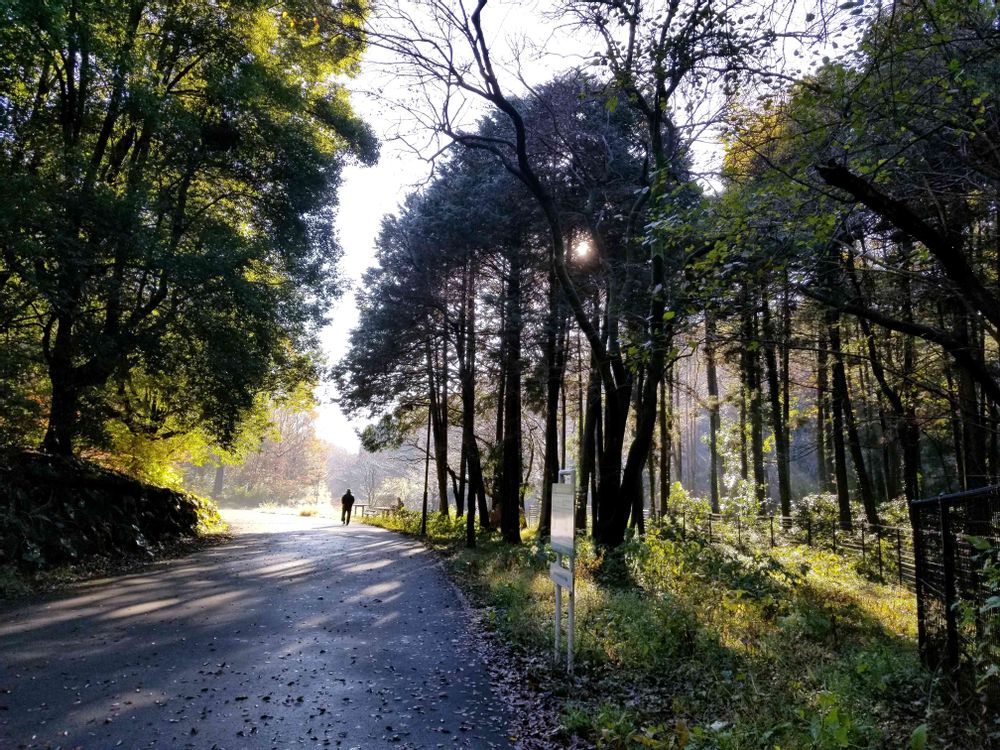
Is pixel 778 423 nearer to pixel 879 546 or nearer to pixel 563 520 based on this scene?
pixel 879 546

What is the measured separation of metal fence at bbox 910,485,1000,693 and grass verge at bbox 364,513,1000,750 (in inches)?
12.4

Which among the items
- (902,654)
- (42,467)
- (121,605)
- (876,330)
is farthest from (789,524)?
(42,467)

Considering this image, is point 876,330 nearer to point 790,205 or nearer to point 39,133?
point 790,205

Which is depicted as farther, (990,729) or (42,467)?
(42,467)

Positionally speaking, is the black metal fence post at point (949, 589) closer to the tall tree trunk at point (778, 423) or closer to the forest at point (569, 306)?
the forest at point (569, 306)

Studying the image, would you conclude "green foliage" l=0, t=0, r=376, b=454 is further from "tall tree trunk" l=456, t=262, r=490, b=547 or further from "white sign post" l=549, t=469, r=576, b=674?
"white sign post" l=549, t=469, r=576, b=674

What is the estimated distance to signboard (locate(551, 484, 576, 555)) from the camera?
6.46 m

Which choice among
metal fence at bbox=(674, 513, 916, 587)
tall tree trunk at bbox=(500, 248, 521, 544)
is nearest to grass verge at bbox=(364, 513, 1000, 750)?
metal fence at bbox=(674, 513, 916, 587)

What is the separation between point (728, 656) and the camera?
641cm

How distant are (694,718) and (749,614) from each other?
149 inches

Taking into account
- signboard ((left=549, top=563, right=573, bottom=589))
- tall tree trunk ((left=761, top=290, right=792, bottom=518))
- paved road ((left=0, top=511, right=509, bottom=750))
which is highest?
tall tree trunk ((left=761, top=290, right=792, bottom=518))

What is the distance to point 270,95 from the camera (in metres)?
14.1

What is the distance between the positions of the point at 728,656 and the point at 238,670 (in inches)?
195

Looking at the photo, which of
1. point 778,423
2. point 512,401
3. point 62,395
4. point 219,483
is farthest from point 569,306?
point 219,483
